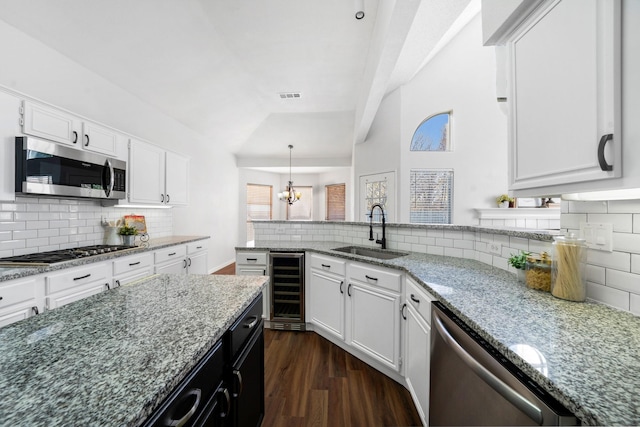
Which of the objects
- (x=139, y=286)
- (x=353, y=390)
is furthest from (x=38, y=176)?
(x=353, y=390)

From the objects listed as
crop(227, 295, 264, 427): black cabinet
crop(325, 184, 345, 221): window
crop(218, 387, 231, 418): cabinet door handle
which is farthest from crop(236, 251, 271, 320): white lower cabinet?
→ crop(325, 184, 345, 221): window

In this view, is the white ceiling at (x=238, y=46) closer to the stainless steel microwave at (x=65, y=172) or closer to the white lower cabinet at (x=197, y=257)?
the stainless steel microwave at (x=65, y=172)

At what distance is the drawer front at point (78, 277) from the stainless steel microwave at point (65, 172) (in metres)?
0.64

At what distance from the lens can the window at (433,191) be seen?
468cm

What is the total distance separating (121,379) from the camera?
52 cm

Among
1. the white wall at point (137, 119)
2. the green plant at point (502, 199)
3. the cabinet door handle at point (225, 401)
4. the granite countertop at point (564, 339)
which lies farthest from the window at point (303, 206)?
the cabinet door handle at point (225, 401)


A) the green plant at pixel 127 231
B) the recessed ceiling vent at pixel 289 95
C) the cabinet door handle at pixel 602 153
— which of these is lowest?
the green plant at pixel 127 231

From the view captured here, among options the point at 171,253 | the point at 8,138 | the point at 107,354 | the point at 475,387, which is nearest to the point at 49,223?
the point at 8,138

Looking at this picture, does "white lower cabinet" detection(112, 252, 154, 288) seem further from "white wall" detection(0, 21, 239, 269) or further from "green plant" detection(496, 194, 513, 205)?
"green plant" detection(496, 194, 513, 205)

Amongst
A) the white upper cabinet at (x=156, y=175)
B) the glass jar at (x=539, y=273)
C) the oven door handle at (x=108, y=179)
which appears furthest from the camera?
the white upper cabinet at (x=156, y=175)

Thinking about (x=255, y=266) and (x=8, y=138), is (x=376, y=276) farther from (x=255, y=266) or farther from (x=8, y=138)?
(x=8, y=138)

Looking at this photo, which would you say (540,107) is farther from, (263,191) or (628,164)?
(263,191)

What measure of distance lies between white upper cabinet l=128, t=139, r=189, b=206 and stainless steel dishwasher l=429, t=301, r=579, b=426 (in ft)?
10.8

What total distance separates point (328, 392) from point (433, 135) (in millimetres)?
4575
